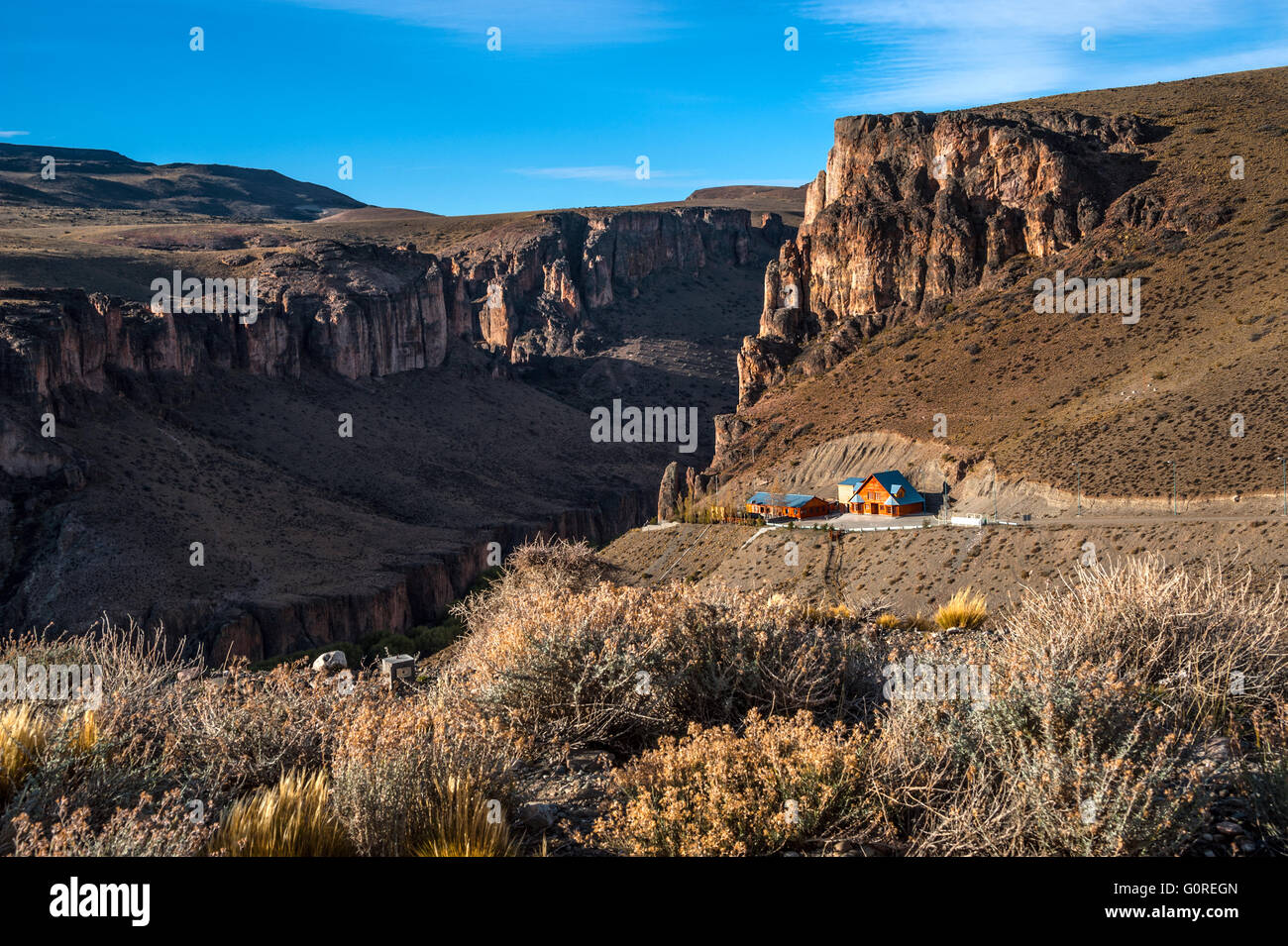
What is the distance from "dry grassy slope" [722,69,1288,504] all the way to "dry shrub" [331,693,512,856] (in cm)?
3667

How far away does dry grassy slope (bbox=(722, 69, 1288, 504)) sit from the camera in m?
39.1

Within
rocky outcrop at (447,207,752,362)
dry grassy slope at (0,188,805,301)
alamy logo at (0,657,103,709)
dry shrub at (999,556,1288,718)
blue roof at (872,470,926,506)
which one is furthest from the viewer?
rocky outcrop at (447,207,752,362)

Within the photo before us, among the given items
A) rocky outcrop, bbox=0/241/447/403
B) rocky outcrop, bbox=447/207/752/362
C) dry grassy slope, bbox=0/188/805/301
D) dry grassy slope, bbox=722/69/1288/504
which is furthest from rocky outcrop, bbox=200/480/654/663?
rocky outcrop, bbox=447/207/752/362

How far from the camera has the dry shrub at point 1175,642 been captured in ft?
23.3

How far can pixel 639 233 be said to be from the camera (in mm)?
156625

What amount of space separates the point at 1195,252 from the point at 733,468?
2842 cm

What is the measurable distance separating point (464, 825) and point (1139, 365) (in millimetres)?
47916

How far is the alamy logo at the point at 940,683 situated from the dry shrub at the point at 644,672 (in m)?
0.52

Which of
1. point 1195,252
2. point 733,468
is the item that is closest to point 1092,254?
point 1195,252

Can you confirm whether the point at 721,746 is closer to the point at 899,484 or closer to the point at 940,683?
the point at 940,683

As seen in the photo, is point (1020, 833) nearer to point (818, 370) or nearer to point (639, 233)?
point (818, 370)

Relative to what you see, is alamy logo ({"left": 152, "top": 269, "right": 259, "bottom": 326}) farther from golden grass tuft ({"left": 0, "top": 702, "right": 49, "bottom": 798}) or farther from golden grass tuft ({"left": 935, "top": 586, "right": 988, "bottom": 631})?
golden grass tuft ({"left": 0, "top": 702, "right": 49, "bottom": 798})

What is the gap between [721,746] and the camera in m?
5.69
